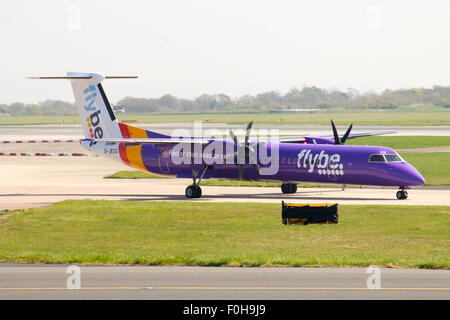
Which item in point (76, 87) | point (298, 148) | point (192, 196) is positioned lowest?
point (192, 196)

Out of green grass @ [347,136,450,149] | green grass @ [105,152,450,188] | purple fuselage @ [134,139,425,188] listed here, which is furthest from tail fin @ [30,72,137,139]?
green grass @ [347,136,450,149]

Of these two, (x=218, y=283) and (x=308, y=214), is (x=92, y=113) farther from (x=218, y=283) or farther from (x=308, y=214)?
(x=218, y=283)

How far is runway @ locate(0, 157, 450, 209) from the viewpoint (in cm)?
3575

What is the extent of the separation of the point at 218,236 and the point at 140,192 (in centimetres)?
1535

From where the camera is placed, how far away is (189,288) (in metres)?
16.5

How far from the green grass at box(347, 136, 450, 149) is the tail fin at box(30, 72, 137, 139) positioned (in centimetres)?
4414

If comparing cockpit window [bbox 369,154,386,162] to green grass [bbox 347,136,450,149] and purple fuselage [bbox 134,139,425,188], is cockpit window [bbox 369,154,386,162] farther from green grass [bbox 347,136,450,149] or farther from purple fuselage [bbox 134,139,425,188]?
green grass [bbox 347,136,450,149]

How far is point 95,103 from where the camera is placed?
40.5 metres

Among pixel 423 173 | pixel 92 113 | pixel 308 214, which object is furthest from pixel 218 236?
pixel 423 173

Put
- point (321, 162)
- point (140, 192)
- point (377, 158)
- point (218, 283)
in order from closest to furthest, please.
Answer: point (218, 283) < point (377, 158) < point (321, 162) < point (140, 192)

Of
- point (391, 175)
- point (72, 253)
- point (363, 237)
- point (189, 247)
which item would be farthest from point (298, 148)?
point (72, 253)

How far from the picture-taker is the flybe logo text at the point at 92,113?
Answer: 4047cm
